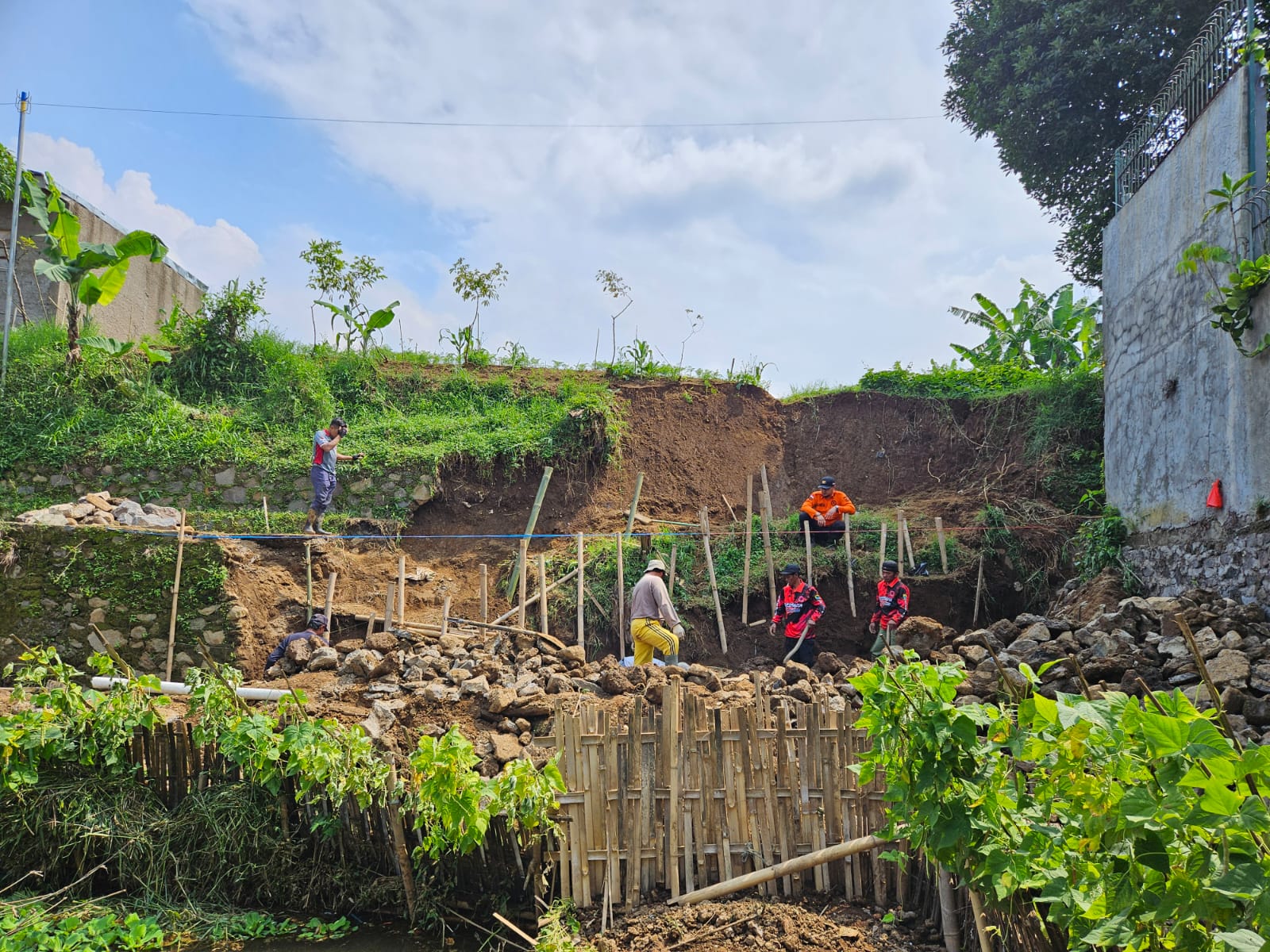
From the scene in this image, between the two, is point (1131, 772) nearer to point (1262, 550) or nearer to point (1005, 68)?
point (1262, 550)

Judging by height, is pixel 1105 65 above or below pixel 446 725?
above

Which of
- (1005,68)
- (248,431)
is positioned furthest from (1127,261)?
(248,431)

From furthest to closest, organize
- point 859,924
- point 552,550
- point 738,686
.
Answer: point 552,550 → point 738,686 → point 859,924

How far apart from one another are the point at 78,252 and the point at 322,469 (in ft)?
18.1

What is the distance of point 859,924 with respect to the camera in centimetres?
452

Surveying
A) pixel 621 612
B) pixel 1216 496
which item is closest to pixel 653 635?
pixel 621 612

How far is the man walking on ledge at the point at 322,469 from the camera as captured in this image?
1229 centimetres

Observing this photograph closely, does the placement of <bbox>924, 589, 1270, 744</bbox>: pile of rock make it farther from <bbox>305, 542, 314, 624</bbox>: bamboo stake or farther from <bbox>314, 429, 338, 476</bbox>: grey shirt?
<bbox>314, 429, 338, 476</bbox>: grey shirt

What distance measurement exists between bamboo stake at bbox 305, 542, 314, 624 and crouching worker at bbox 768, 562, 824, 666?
5.37 meters

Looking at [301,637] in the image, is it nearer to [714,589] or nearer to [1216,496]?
[714,589]

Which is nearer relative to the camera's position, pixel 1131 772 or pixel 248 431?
pixel 1131 772

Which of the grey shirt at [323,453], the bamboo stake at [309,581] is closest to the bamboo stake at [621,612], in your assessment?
the bamboo stake at [309,581]

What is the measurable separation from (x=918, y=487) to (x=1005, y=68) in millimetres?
8752

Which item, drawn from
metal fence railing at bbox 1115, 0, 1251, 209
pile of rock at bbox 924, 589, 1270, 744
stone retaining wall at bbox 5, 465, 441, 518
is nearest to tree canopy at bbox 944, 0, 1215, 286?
metal fence railing at bbox 1115, 0, 1251, 209
